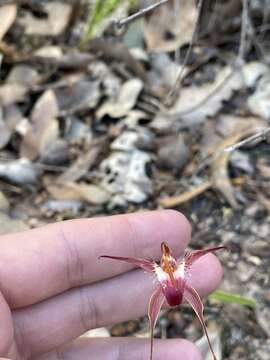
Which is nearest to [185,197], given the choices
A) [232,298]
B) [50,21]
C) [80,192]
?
[80,192]

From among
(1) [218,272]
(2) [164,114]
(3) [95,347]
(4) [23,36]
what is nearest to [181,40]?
(2) [164,114]

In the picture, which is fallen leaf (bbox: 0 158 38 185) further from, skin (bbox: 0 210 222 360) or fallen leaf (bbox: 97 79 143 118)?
skin (bbox: 0 210 222 360)

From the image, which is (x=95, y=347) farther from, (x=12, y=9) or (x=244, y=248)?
(x=12, y=9)

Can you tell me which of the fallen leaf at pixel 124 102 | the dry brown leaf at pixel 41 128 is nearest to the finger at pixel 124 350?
the dry brown leaf at pixel 41 128

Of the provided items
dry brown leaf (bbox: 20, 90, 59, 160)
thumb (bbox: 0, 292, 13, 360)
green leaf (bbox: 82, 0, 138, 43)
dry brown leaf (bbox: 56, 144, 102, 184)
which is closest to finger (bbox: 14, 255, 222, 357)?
thumb (bbox: 0, 292, 13, 360)

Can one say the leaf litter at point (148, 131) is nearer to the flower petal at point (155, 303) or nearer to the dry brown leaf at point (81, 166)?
the dry brown leaf at point (81, 166)

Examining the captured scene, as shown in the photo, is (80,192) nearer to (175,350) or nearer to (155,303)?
(175,350)
